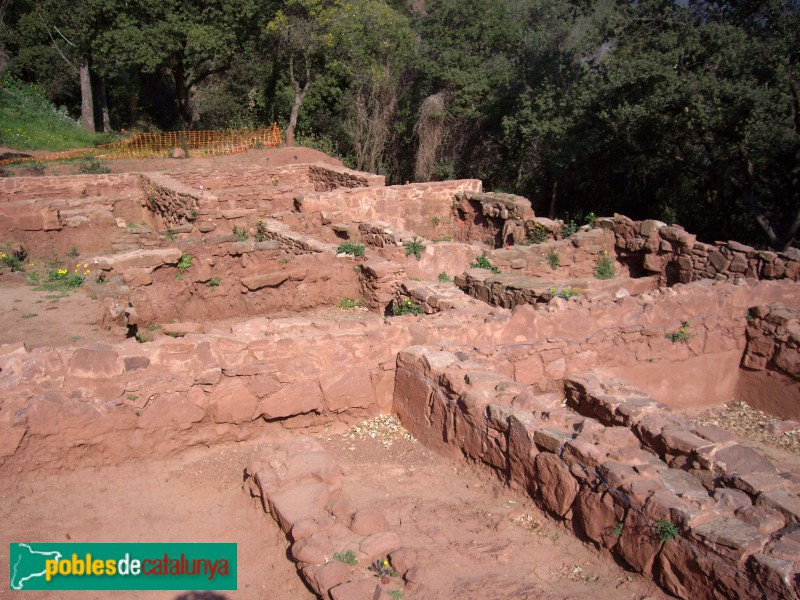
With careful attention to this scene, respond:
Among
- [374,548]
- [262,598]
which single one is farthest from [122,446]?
[374,548]

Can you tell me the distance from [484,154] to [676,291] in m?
16.9

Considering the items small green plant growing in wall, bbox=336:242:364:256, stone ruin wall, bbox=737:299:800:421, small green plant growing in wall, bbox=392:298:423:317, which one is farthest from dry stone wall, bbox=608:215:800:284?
small green plant growing in wall, bbox=336:242:364:256

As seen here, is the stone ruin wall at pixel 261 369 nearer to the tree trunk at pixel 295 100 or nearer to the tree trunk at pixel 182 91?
the tree trunk at pixel 295 100

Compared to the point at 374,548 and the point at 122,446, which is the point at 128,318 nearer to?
the point at 122,446

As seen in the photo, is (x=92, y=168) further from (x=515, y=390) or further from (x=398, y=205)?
(x=515, y=390)

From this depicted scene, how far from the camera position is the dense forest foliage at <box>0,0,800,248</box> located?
16.3 metres

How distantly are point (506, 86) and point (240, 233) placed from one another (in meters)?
13.4

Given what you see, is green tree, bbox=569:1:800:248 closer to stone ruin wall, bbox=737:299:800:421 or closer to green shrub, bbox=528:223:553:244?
green shrub, bbox=528:223:553:244

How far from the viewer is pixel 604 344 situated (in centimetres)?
798

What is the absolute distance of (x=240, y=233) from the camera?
46.1 ft

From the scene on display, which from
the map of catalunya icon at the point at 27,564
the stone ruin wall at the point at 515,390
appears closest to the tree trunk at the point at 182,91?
the stone ruin wall at the point at 515,390

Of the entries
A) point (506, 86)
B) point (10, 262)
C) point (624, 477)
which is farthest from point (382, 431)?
point (506, 86)

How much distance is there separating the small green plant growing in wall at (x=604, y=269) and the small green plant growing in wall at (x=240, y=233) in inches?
283

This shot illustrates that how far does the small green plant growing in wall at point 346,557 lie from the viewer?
4.54 m
